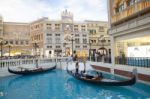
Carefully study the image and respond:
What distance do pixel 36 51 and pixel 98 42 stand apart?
10.9 m

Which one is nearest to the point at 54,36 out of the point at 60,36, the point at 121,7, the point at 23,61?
the point at 60,36

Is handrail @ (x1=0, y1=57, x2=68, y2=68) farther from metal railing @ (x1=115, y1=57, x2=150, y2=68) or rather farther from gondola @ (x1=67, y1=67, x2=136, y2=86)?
metal railing @ (x1=115, y1=57, x2=150, y2=68)

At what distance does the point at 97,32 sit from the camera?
46.4 metres

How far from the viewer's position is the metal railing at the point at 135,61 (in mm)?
14923

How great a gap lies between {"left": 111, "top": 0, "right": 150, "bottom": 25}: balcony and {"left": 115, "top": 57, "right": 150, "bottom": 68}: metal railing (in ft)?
9.10

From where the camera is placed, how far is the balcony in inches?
605

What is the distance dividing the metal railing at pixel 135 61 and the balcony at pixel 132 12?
277cm

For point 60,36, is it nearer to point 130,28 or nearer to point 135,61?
point 130,28

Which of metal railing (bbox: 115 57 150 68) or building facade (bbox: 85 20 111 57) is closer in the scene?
metal railing (bbox: 115 57 150 68)

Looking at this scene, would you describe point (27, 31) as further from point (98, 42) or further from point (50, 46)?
point (98, 42)

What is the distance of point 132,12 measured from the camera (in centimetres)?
1698

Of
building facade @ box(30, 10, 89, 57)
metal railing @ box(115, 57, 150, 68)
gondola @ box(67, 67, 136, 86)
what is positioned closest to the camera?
gondola @ box(67, 67, 136, 86)

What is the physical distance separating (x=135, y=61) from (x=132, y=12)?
3.22 metres

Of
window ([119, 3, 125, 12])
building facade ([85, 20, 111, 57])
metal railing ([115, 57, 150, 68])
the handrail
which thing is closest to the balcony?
window ([119, 3, 125, 12])
